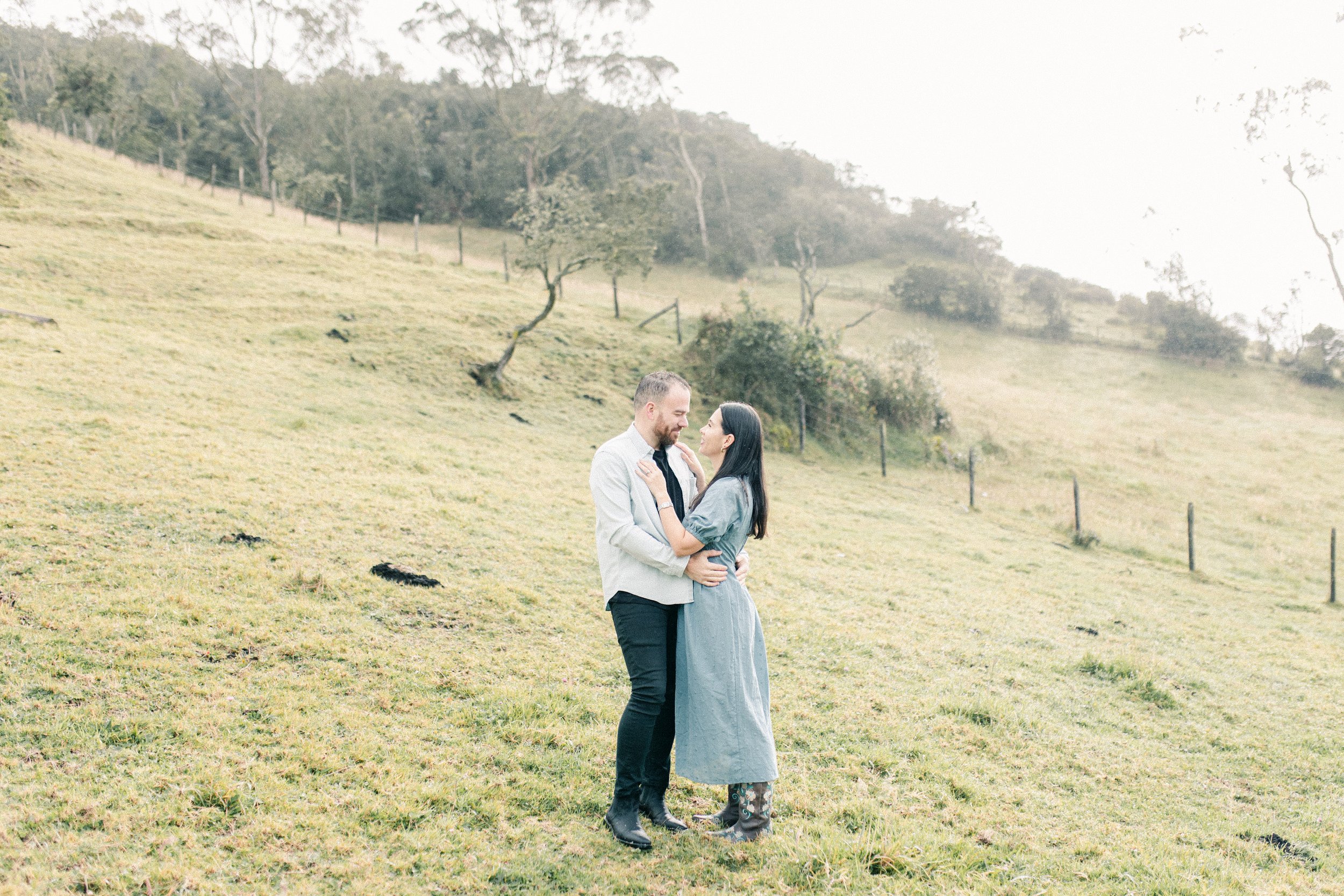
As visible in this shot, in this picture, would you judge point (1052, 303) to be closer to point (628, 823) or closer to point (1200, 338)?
point (1200, 338)

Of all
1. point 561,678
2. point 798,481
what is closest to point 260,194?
point 798,481

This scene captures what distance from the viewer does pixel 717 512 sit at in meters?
4.21

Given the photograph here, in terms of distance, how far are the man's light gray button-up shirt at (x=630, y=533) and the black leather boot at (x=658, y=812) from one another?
50.4 inches

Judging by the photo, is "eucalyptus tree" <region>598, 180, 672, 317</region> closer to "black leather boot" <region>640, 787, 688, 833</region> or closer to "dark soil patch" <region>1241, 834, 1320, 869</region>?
"black leather boot" <region>640, 787, 688, 833</region>

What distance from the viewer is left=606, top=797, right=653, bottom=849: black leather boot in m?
4.39

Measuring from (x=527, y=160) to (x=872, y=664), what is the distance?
176ft

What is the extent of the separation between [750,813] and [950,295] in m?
53.8

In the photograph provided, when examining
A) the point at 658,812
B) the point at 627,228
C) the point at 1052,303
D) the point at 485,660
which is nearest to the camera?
the point at 658,812

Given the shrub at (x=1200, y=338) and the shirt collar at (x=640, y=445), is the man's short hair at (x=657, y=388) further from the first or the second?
the shrub at (x=1200, y=338)

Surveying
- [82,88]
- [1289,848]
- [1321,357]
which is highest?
[82,88]

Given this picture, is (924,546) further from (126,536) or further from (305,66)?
(305,66)

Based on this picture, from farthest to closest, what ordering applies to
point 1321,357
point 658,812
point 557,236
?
point 1321,357 → point 557,236 → point 658,812

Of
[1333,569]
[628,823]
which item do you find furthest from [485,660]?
[1333,569]

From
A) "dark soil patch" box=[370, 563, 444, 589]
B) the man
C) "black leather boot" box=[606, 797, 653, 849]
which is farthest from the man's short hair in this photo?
"dark soil patch" box=[370, 563, 444, 589]
